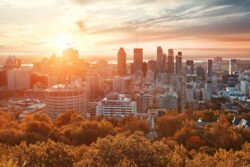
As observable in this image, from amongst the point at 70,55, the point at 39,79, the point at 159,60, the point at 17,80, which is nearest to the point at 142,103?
the point at 17,80

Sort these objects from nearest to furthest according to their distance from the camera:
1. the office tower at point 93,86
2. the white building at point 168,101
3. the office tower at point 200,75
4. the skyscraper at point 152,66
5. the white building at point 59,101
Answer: the white building at point 59,101, the white building at point 168,101, the office tower at point 93,86, the office tower at point 200,75, the skyscraper at point 152,66

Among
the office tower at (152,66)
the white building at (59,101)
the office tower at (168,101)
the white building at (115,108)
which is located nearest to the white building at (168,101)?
the office tower at (168,101)

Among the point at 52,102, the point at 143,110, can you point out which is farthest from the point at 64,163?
the point at 143,110

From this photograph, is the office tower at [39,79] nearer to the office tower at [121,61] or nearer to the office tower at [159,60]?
the office tower at [121,61]

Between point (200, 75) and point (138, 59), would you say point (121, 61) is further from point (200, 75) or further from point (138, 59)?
point (200, 75)

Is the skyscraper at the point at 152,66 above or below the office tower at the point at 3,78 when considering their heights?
above

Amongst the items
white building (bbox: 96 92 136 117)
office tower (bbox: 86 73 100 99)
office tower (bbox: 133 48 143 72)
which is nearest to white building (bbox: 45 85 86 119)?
white building (bbox: 96 92 136 117)
